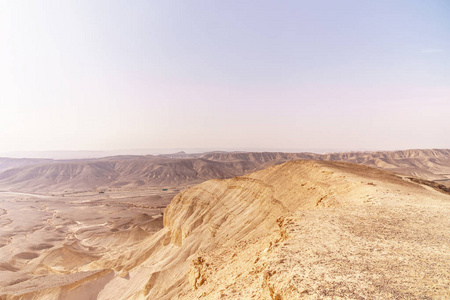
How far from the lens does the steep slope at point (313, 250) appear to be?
5309mm

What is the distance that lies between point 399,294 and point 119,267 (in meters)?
29.9

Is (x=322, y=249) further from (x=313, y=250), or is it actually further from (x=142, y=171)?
(x=142, y=171)

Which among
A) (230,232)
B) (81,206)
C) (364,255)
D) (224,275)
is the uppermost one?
(364,255)

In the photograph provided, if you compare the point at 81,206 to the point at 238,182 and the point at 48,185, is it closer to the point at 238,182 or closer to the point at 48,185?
the point at 48,185

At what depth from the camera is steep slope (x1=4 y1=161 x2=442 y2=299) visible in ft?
17.4

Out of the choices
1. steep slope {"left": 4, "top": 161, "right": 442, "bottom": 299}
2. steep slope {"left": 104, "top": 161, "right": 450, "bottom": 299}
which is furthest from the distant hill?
steep slope {"left": 104, "top": 161, "right": 450, "bottom": 299}

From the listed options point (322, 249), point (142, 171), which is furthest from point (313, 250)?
point (142, 171)

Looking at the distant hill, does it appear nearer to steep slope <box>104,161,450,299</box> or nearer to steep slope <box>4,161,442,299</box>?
steep slope <box>4,161,442,299</box>

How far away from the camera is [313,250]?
688 centimetres

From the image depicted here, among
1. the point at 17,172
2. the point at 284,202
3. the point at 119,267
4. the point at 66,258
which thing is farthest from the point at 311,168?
the point at 17,172

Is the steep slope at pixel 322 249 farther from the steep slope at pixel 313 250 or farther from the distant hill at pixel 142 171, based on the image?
the distant hill at pixel 142 171

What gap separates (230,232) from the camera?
2166cm

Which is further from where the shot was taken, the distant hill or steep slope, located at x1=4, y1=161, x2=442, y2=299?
the distant hill

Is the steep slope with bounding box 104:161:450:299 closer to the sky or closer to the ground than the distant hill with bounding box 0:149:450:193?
closer to the sky
